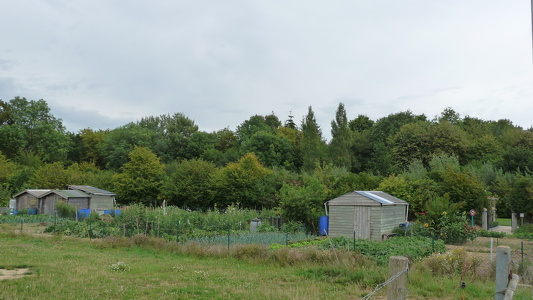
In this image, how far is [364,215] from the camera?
2270cm

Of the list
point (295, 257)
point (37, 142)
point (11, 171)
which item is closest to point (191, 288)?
point (295, 257)

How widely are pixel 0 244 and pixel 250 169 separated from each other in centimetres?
2321

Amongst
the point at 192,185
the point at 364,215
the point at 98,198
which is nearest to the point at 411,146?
the point at 192,185

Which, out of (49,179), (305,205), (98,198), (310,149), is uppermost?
(310,149)

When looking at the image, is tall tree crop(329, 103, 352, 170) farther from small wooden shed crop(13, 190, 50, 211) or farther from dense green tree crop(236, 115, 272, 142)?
small wooden shed crop(13, 190, 50, 211)

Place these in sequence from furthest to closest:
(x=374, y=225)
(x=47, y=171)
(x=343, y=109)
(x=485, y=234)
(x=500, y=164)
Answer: (x=343, y=109), (x=47, y=171), (x=500, y=164), (x=485, y=234), (x=374, y=225)

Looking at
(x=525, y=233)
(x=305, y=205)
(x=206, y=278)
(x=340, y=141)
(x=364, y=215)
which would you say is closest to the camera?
(x=206, y=278)

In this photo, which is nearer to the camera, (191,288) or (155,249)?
(191,288)

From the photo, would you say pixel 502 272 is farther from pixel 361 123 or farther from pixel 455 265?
pixel 361 123

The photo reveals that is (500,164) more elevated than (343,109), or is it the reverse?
(343,109)

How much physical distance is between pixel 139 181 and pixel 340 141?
88.8 feet

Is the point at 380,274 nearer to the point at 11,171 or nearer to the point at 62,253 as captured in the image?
the point at 62,253

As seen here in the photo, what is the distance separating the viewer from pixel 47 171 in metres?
48.3

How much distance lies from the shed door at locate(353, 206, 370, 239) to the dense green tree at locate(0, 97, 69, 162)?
184 feet
